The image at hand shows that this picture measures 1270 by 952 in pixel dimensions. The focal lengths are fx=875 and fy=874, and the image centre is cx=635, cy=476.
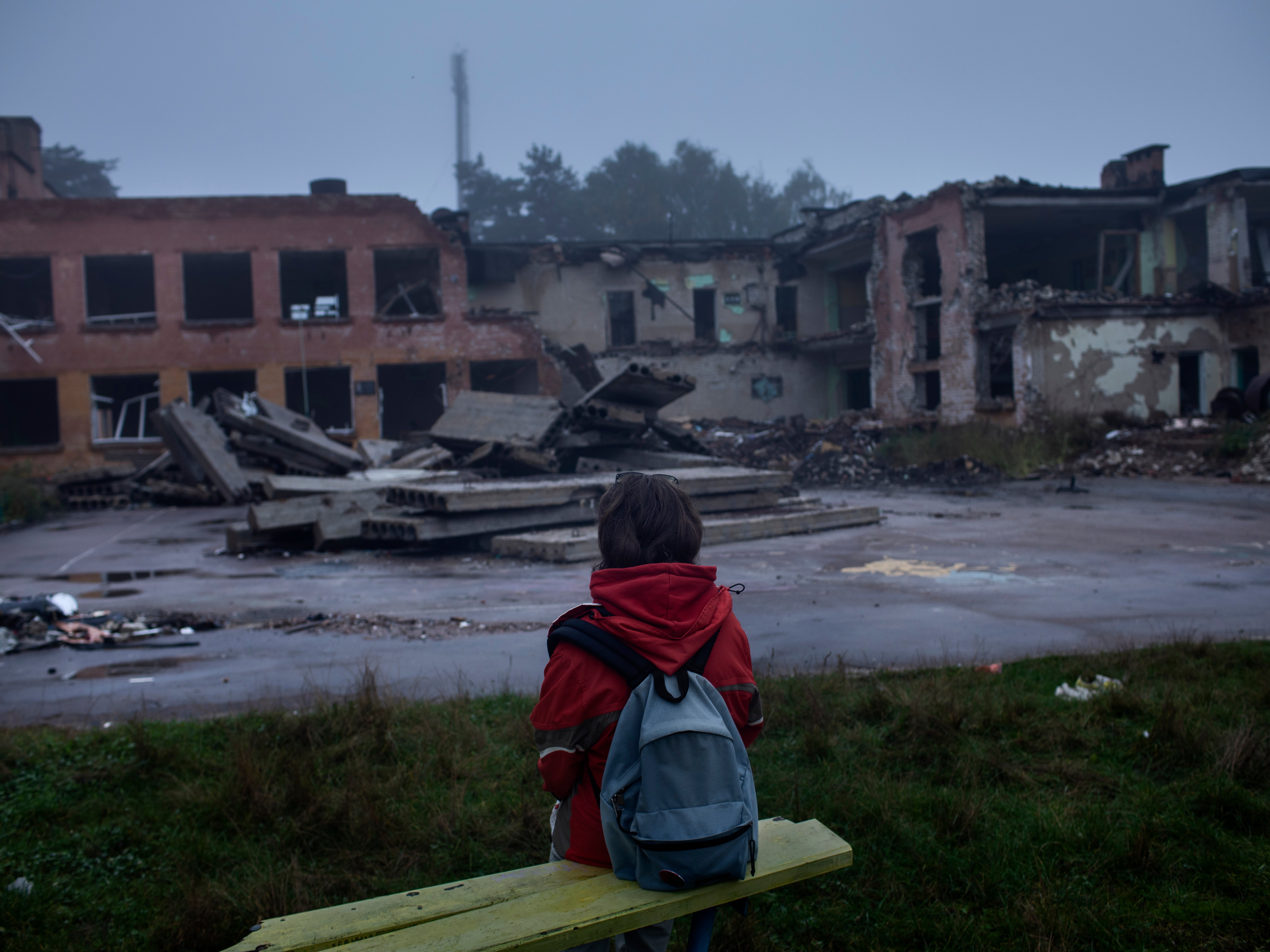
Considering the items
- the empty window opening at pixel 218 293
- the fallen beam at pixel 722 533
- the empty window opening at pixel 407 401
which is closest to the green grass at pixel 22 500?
the empty window opening at pixel 218 293

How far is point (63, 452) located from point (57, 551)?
49.3 feet

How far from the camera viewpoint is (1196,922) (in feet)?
8.30

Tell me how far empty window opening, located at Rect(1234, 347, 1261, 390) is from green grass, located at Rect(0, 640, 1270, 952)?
73.3 ft

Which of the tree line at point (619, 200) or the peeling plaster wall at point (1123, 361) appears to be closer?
the peeling plaster wall at point (1123, 361)

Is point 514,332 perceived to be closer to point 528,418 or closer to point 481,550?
point 528,418

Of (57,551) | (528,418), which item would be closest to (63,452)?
(57,551)

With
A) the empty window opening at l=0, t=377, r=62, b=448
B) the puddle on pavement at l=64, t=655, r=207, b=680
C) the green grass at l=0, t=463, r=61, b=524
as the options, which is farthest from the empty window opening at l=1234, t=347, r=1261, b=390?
the empty window opening at l=0, t=377, r=62, b=448

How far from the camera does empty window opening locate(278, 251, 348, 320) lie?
26.0 meters

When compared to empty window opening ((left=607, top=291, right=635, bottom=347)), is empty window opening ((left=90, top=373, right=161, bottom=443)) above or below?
below

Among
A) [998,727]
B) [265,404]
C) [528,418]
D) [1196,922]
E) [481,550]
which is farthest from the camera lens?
[265,404]

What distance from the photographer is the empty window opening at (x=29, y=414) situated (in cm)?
2742

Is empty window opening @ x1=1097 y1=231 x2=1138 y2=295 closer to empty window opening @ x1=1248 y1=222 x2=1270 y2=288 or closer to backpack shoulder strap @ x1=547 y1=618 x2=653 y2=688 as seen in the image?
empty window opening @ x1=1248 y1=222 x2=1270 y2=288

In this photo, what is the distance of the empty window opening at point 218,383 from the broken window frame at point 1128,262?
2426 centimetres

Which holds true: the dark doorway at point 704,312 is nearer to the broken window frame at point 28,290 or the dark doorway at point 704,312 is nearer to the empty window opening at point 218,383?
the empty window opening at point 218,383
